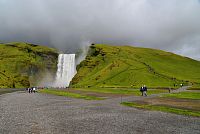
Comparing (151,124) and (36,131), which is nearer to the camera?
(36,131)

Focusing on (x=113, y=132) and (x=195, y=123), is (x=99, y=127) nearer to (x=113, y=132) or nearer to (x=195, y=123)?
(x=113, y=132)

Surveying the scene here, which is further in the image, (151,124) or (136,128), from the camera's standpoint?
(151,124)

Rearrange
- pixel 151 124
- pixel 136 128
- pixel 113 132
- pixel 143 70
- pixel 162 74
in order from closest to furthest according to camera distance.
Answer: pixel 113 132 → pixel 136 128 → pixel 151 124 → pixel 162 74 → pixel 143 70

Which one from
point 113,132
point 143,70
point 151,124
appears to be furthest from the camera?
point 143,70

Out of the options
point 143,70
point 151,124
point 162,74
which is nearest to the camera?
point 151,124

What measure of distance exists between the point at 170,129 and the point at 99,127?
19.3 feet

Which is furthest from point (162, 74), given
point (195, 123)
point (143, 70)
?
point (195, 123)

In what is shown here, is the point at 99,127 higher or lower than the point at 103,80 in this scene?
lower

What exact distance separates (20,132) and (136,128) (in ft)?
30.8

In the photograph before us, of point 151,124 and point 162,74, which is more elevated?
point 162,74

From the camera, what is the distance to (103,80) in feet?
611

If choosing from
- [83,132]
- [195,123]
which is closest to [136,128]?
[83,132]

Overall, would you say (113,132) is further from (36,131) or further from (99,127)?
(36,131)

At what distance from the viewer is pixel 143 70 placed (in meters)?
192
